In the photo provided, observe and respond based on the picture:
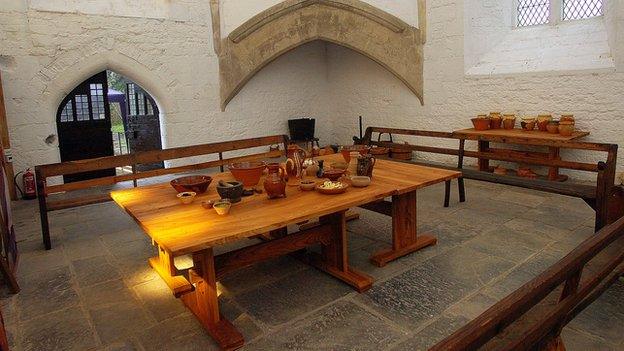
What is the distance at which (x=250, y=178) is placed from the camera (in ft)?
10.3

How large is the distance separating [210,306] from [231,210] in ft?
1.89

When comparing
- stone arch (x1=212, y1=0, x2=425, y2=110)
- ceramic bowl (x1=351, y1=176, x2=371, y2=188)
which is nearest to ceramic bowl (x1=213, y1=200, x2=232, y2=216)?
ceramic bowl (x1=351, y1=176, x2=371, y2=188)

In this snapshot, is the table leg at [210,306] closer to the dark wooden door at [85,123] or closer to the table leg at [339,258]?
the table leg at [339,258]

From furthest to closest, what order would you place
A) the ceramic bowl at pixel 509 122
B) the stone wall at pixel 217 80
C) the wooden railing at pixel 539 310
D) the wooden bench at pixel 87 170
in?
the ceramic bowl at pixel 509 122, the stone wall at pixel 217 80, the wooden bench at pixel 87 170, the wooden railing at pixel 539 310

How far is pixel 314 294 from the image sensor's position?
9.61 ft

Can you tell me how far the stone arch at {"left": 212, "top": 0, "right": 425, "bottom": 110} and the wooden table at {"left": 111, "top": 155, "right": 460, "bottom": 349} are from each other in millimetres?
4192

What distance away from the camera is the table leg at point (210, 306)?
7.82 ft

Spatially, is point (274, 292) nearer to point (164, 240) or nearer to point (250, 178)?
point (250, 178)

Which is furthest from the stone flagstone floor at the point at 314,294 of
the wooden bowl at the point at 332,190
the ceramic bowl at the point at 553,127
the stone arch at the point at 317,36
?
the stone arch at the point at 317,36

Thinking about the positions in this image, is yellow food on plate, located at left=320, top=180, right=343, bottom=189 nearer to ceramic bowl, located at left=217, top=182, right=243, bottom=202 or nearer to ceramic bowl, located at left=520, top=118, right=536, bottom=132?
ceramic bowl, located at left=217, top=182, right=243, bottom=202

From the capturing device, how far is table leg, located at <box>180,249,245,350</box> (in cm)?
238

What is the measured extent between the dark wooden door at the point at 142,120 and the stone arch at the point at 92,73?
0.58 m

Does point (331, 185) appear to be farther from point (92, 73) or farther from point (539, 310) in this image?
point (92, 73)

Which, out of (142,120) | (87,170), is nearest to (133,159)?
(87,170)
